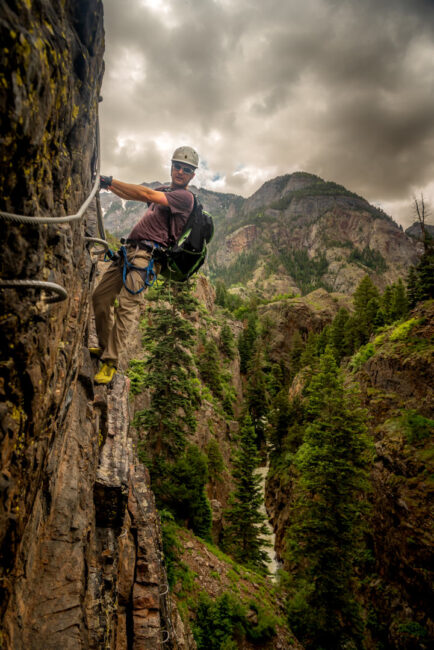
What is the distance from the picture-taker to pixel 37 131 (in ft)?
4.74

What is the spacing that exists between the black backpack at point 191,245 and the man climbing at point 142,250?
101 millimetres

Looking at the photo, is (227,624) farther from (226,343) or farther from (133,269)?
(226,343)

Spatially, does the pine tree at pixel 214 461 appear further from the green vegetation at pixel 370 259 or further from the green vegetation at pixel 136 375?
the green vegetation at pixel 370 259

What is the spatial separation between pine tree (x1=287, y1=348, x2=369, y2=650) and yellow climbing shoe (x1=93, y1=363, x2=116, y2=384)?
13.7 m

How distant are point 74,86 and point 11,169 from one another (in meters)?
1.04

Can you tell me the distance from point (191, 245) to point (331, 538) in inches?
613

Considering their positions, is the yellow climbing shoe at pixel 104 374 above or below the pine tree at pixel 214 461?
above

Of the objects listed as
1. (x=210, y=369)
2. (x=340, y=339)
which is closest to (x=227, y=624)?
(x=210, y=369)

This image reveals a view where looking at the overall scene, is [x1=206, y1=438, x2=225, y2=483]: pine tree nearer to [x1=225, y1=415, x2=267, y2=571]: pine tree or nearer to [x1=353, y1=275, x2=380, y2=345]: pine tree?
[x1=225, y1=415, x2=267, y2=571]: pine tree

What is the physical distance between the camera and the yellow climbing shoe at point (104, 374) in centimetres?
478

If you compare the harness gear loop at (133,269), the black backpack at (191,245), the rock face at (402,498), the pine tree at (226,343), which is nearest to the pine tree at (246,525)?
the rock face at (402,498)

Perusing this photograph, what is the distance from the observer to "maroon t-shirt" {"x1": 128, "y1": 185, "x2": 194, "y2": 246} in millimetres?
4266

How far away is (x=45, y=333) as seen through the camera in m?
1.81

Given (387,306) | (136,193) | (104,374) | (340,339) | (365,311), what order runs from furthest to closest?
(340,339), (365,311), (387,306), (104,374), (136,193)
